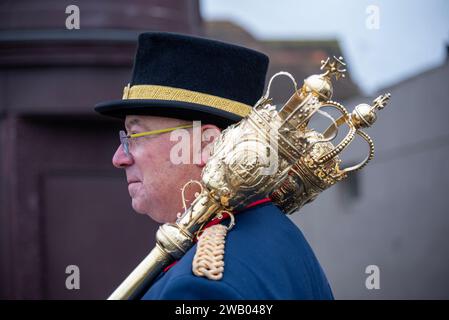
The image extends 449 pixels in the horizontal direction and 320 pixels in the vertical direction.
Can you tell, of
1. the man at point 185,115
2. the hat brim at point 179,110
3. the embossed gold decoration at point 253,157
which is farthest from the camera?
the hat brim at point 179,110

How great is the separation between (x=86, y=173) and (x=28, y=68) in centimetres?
98

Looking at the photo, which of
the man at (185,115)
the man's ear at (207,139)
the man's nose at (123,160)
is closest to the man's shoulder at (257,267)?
the man at (185,115)

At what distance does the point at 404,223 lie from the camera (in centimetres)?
1242

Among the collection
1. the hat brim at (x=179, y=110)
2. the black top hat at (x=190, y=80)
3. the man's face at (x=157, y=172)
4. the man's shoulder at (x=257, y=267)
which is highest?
the black top hat at (x=190, y=80)

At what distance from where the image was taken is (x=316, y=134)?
3.03m

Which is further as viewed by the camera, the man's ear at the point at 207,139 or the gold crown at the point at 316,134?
the man's ear at the point at 207,139

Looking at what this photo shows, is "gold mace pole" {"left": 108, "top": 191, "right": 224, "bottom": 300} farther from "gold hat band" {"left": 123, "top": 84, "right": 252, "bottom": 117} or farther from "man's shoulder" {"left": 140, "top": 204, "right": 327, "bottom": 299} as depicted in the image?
"gold hat band" {"left": 123, "top": 84, "right": 252, "bottom": 117}

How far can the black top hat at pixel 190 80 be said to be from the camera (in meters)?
3.08

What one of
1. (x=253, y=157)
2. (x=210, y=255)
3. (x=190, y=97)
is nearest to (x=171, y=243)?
(x=210, y=255)

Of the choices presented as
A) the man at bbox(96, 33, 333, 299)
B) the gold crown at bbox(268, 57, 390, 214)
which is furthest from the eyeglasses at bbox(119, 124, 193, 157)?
the gold crown at bbox(268, 57, 390, 214)

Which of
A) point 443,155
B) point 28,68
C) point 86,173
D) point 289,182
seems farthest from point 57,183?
point 443,155

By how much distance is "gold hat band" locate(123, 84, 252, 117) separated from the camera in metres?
3.09

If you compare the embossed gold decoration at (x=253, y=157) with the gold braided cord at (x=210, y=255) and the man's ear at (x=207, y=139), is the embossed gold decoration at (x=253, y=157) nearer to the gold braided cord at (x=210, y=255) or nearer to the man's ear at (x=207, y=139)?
the gold braided cord at (x=210, y=255)
